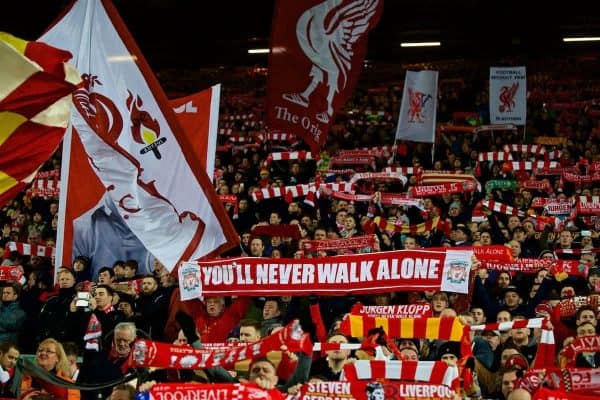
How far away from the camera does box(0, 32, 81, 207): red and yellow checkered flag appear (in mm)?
6582

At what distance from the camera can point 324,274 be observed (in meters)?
9.80

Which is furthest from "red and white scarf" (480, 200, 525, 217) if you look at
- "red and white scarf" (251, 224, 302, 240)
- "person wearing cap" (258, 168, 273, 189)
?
"person wearing cap" (258, 168, 273, 189)

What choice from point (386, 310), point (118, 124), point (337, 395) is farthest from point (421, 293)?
point (337, 395)

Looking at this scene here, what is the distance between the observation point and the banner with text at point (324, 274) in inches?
381

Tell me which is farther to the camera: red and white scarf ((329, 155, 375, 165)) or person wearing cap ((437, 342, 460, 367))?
red and white scarf ((329, 155, 375, 165))

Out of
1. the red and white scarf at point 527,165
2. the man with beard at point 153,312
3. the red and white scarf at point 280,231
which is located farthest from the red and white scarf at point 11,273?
the red and white scarf at point 527,165

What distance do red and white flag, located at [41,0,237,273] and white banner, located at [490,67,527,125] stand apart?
12.4 metres

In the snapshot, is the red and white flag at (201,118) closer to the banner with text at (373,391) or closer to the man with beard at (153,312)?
the man with beard at (153,312)

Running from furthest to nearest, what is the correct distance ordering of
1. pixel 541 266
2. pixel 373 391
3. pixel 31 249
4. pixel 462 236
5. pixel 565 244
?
pixel 31 249 → pixel 565 244 → pixel 462 236 → pixel 541 266 → pixel 373 391

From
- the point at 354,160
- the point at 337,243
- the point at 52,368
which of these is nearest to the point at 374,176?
the point at 354,160

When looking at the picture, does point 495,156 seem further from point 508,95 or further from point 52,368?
point 52,368

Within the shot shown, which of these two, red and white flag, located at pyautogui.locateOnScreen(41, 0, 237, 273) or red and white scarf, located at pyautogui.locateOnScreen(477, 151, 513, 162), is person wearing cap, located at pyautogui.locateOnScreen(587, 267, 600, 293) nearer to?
red and white flag, located at pyautogui.locateOnScreen(41, 0, 237, 273)

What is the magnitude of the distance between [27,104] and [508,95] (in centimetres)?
1591

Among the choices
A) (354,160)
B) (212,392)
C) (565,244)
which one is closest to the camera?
(212,392)
